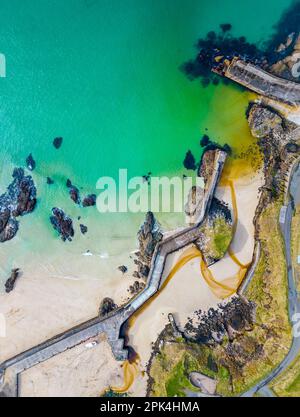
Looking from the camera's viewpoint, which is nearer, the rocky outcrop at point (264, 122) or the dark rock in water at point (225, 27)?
the rocky outcrop at point (264, 122)

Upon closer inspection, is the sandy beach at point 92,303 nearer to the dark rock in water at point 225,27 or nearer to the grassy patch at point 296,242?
the grassy patch at point 296,242

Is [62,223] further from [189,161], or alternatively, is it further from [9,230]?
[189,161]

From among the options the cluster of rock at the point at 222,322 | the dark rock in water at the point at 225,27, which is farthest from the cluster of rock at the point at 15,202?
the dark rock in water at the point at 225,27

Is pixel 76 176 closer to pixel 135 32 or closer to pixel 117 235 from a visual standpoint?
pixel 117 235

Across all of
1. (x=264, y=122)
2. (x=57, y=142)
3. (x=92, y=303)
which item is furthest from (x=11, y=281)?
(x=264, y=122)

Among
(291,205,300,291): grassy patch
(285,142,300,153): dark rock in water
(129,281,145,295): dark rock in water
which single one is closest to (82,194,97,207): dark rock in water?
(129,281,145,295): dark rock in water

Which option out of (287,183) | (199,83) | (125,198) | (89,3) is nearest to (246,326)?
(287,183)
